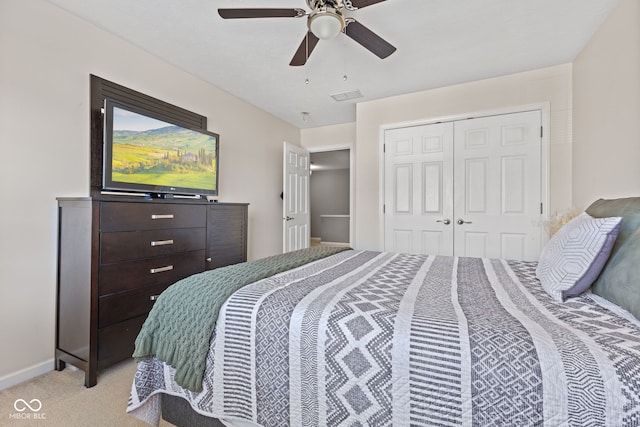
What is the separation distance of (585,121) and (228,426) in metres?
3.47

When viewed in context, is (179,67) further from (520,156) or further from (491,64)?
(520,156)

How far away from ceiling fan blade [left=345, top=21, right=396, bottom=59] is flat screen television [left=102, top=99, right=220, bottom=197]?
5.73ft

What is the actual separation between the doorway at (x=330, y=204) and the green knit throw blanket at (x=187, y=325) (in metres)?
6.52

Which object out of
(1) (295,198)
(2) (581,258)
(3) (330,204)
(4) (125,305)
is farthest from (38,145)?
(3) (330,204)

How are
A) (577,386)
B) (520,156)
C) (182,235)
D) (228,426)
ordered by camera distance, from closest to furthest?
(577,386) < (228,426) < (182,235) < (520,156)

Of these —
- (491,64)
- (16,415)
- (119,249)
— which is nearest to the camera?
(16,415)

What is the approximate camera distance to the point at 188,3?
1.94 metres

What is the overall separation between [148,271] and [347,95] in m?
2.86

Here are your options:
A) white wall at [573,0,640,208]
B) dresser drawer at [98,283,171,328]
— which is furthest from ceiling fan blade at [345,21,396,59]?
dresser drawer at [98,283,171,328]

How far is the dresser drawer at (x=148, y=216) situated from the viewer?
183cm

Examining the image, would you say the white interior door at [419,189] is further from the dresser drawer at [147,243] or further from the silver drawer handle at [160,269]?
the silver drawer handle at [160,269]

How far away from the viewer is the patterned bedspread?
2.21ft

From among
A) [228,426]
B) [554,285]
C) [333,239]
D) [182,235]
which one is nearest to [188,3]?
[182,235]

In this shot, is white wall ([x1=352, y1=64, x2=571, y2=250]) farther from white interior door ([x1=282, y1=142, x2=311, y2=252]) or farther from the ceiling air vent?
white interior door ([x1=282, y1=142, x2=311, y2=252])
